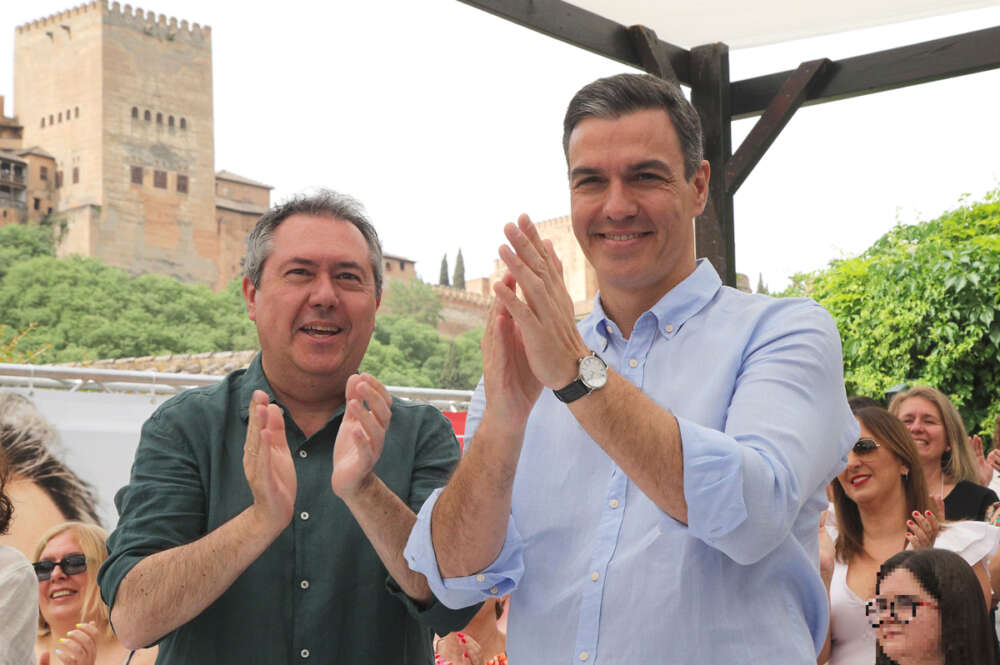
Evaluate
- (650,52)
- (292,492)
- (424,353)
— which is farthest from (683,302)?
(424,353)

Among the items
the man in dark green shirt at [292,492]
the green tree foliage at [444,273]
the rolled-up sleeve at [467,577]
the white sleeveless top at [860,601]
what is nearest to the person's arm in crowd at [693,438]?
the rolled-up sleeve at [467,577]

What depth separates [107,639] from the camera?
3.73 metres

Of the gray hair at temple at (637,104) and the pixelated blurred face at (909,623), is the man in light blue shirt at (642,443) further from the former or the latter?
the pixelated blurred face at (909,623)

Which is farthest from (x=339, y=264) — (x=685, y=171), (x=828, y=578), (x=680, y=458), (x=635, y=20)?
(x=635, y=20)

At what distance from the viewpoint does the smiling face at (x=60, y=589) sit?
384 centimetres

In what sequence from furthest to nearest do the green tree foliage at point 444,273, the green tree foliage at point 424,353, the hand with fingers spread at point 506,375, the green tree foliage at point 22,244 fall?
the green tree foliage at point 444,273
the green tree foliage at point 424,353
the green tree foliage at point 22,244
the hand with fingers spread at point 506,375

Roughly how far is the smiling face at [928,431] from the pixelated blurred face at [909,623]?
171 centimetres

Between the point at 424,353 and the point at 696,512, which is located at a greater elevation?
the point at 424,353

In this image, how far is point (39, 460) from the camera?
3814mm

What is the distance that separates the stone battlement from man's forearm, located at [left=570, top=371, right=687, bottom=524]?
72726 mm

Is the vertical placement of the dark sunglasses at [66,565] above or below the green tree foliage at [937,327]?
below

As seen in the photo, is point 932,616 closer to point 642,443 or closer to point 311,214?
point 642,443

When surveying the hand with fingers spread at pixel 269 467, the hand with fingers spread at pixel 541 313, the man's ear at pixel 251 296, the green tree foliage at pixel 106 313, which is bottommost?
the hand with fingers spread at pixel 269 467

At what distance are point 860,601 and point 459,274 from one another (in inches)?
Result: 2792
